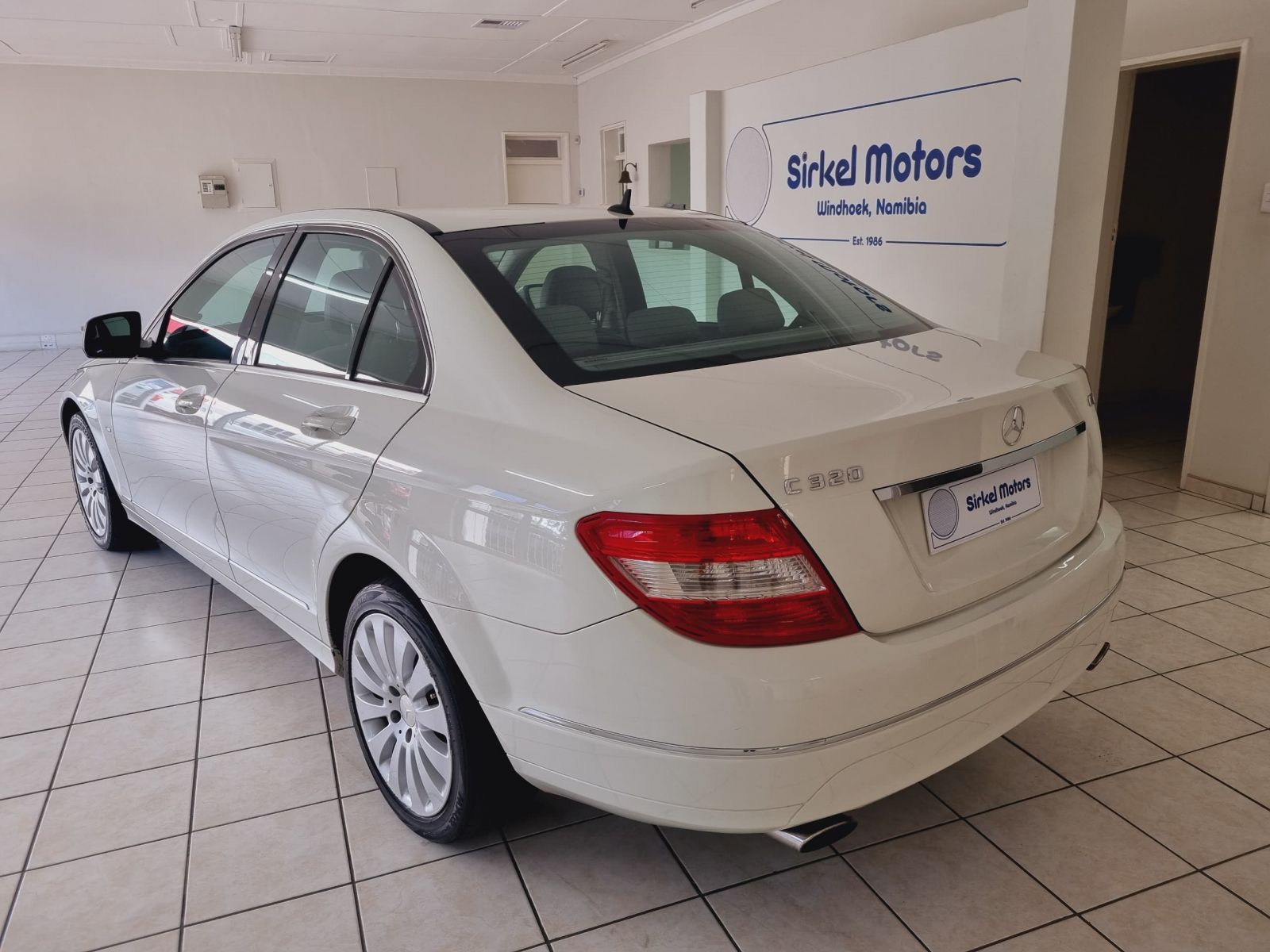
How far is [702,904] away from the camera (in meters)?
1.75

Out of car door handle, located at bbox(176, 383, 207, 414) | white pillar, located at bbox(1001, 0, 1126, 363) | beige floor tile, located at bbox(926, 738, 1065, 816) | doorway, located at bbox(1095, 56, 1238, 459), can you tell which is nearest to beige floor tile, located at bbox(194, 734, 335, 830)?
car door handle, located at bbox(176, 383, 207, 414)

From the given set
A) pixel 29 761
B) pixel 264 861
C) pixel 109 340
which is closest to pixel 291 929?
pixel 264 861

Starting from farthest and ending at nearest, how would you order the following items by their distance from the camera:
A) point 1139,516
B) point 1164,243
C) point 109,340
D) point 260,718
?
point 1164,243 → point 1139,516 → point 109,340 → point 260,718

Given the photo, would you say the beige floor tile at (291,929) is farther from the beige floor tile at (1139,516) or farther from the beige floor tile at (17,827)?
the beige floor tile at (1139,516)

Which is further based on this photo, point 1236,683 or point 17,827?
point 1236,683

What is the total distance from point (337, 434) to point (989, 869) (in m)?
1.54

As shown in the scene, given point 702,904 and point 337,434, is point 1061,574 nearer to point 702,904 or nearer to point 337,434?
point 702,904

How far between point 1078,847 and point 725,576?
111 centimetres

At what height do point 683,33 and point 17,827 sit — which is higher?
point 683,33

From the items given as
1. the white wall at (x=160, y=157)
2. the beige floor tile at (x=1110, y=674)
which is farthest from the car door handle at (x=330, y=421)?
the white wall at (x=160, y=157)

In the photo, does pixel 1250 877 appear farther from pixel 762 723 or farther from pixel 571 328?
pixel 571 328

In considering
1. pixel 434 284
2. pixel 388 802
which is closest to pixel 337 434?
pixel 434 284

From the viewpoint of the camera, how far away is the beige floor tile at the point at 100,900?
67.7 inches

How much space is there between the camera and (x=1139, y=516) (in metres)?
4.04
